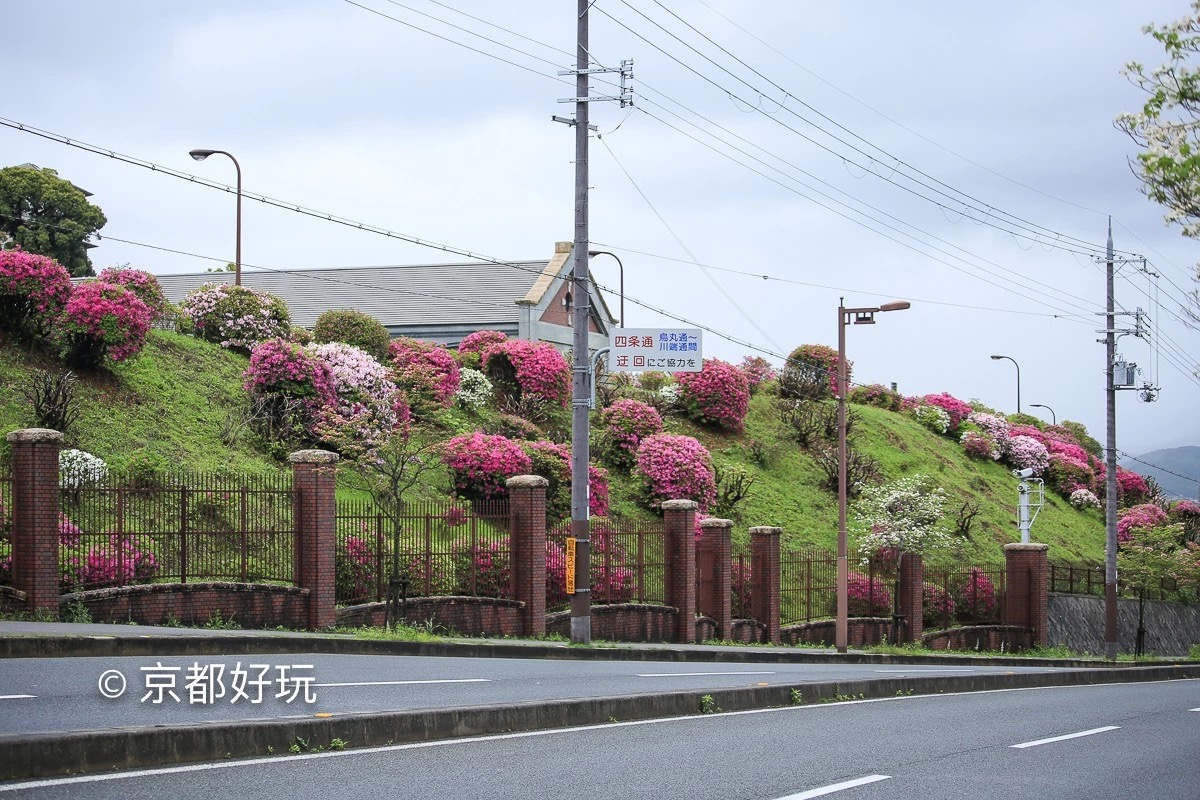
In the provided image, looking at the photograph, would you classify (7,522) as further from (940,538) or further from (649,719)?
(940,538)

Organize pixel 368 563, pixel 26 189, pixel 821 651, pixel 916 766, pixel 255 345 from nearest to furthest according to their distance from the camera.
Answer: pixel 916 766, pixel 368 563, pixel 821 651, pixel 255 345, pixel 26 189

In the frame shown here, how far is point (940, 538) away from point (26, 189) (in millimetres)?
44718

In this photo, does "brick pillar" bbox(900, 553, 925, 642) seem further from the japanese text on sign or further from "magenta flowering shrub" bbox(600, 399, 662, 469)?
the japanese text on sign

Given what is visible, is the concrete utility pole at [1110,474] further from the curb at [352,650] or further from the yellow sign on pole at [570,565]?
the yellow sign on pole at [570,565]

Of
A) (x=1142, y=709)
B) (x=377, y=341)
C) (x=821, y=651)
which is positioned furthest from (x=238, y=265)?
(x=1142, y=709)

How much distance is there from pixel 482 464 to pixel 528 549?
18.7 ft

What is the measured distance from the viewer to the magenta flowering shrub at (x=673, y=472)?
39406 millimetres

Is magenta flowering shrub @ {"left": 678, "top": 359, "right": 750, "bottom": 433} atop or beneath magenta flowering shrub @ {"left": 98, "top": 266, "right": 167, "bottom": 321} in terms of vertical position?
beneath

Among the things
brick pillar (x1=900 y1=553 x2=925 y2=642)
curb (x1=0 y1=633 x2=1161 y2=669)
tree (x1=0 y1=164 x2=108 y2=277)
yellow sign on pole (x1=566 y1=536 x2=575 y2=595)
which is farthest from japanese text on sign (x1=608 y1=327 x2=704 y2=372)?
tree (x1=0 y1=164 x2=108 y2=277)

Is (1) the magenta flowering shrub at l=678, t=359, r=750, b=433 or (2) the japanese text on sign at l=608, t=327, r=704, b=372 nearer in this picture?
(2) the japanese text on sign at l=608, t=327, r=704, b=372

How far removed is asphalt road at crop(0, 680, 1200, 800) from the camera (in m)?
8.62

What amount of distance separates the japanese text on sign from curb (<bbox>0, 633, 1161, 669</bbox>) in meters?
5.39

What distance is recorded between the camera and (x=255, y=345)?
1374 inches

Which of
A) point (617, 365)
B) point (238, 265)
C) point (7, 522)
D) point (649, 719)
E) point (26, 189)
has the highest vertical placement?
point (26, 189)
